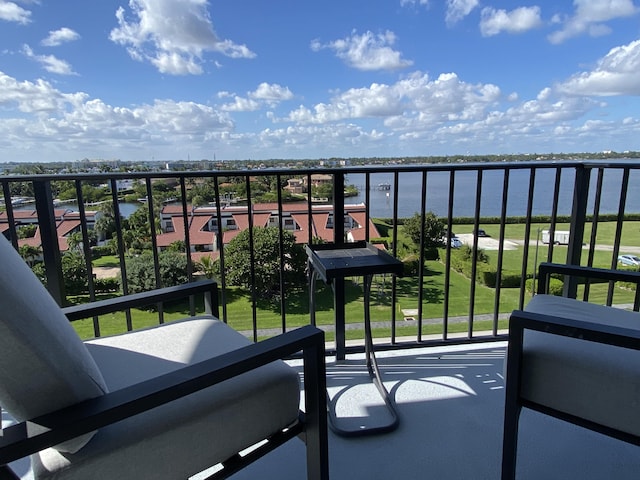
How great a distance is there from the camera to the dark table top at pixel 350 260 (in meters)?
1.64

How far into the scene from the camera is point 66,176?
6.15 ft

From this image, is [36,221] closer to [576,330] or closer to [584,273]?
[576,330]

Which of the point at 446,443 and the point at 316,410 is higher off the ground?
the point at 316,410

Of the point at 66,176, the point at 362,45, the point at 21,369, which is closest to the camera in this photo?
the point at 21,369

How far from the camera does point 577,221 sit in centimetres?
234

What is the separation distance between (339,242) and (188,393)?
1380mm

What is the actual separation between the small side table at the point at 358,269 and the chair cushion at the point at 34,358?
1.00 m

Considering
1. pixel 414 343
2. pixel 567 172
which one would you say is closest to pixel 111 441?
pixel 414 343

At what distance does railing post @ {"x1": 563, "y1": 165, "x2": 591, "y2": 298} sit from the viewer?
228cm

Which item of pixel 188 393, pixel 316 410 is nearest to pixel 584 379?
pixel 316 410

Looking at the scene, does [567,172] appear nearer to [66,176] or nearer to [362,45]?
[66,176]

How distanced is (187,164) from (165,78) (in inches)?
839

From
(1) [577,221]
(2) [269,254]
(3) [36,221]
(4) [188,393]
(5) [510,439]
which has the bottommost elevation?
(2) [269,254]

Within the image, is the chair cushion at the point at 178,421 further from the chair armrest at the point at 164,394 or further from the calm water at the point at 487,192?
the calm water at the point at 487,192
